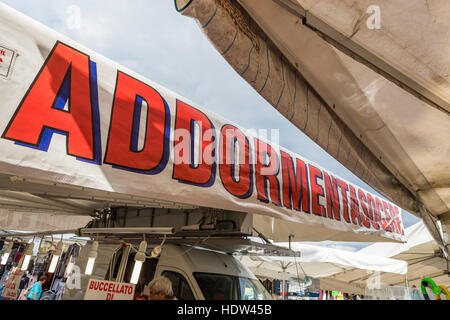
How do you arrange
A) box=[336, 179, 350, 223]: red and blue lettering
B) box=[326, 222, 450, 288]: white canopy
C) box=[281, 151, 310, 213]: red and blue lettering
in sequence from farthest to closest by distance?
1. box=[326, 222, 450, 288]: white canopy
2. box=[336, 179, 350, 223]: red and blue lettering
3. box=[281, 151, 310, 213]: red and blue lettering

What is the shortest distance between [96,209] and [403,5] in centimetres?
549

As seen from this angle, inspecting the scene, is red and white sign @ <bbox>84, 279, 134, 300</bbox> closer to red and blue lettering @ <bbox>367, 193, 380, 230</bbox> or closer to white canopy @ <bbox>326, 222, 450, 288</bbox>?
red and blue lettering @ <bbox>367, 193, 380, 230</bbox>

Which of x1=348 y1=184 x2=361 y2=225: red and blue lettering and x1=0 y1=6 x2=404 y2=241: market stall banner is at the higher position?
x1=348 y1=184 x2=361 y2=225: red and blue lettering

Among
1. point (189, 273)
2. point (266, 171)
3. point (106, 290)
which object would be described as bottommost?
point (106, 290)

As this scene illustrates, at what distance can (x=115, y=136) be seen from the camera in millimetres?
1960

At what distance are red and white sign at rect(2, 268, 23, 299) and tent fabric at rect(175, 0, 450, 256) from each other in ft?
20.1

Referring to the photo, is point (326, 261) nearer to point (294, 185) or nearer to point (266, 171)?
point (294, 185)

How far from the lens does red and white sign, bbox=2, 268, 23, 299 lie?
18.0ft

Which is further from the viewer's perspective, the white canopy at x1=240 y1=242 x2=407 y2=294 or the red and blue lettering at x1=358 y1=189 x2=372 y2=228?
the white canopy at x1=240 y1=242 x2=407 y2=294

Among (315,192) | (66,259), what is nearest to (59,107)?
(315,192)

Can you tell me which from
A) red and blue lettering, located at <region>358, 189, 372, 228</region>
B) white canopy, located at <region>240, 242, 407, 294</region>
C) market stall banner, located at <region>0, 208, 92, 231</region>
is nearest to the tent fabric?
red and blue lettering, located at <region>358, 189, 372, 228</region>

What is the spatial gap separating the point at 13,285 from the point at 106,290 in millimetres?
4362
